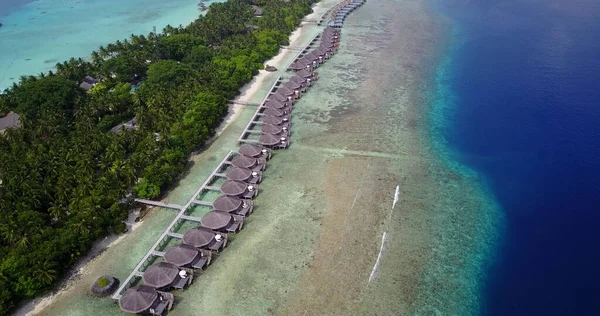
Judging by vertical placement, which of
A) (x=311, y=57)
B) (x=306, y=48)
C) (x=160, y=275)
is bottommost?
(x=160, y=275)

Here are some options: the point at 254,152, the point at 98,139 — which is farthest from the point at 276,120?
the point at 98,139

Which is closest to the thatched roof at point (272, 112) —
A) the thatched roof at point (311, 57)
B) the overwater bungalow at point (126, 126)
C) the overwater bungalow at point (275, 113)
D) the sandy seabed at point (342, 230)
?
the overwater bungalow at point (275, 113)

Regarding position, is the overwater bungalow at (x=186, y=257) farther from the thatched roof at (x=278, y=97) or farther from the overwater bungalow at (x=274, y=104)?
the thatched roof at (x=278, y=97)

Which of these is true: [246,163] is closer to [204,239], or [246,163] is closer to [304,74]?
[204,239]

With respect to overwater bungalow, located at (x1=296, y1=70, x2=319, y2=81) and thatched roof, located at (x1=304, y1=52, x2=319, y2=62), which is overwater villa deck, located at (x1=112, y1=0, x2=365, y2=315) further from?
thatched roof, located at (x1=304, y1=52, x2=319, y2=62)

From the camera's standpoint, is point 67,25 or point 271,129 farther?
point 67,25

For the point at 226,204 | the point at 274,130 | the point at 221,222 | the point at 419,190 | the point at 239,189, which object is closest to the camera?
the point at 221,222
